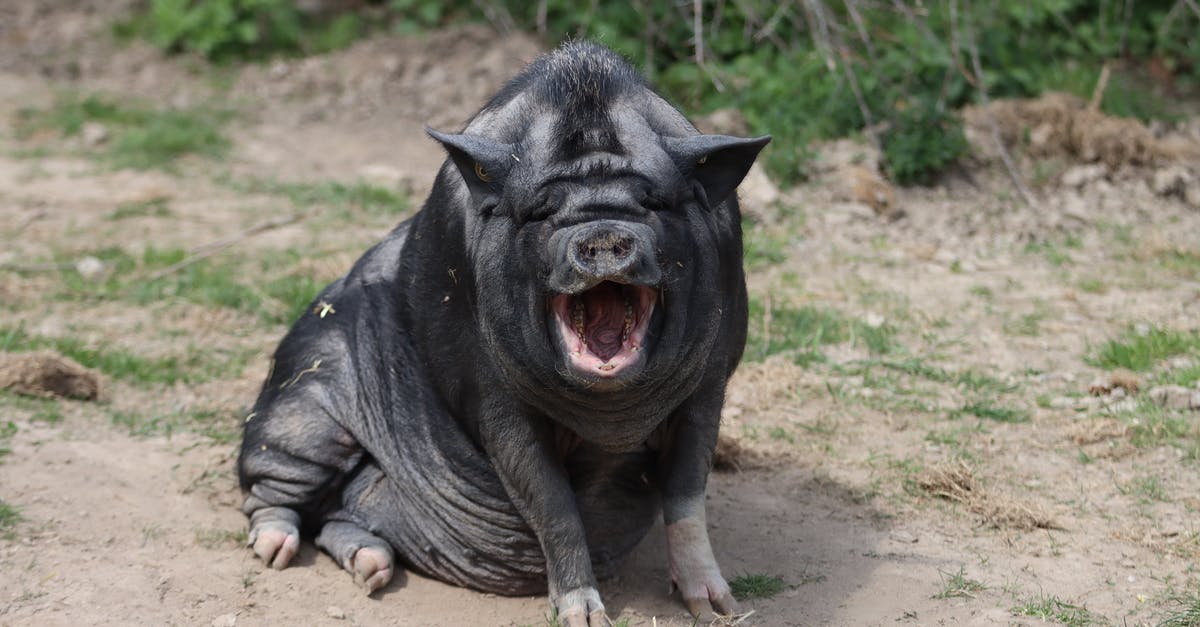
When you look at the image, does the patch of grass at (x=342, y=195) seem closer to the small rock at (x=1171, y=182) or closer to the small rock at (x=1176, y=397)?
the small rock at (x=1171, y=182)

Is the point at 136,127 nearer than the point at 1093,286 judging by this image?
No

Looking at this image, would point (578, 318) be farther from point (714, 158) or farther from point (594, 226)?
point (714, 158)

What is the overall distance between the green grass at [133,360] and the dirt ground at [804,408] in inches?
1.1

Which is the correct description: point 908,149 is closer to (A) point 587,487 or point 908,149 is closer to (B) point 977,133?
(B) point 977,133

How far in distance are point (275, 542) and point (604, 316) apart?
66.0 inches

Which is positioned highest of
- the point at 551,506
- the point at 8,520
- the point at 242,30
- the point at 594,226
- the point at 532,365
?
the point at 594,226

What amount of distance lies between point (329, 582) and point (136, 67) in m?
8.62

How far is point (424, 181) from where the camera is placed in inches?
385

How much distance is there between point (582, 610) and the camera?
458 centimetres

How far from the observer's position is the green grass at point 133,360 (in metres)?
6.63

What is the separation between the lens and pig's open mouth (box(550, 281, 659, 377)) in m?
4.05

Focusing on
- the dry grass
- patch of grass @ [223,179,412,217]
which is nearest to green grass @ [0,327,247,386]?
patch of grass @ [223,179,412,217]

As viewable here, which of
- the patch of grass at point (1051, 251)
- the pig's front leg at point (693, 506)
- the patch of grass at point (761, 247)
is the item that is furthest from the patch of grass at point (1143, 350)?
the pig's front leg at point (693, 506)

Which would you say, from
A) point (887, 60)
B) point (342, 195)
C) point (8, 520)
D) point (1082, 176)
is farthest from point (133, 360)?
point (1082, 176)
